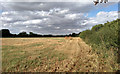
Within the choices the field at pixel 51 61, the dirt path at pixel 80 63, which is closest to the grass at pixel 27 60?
the field at pixel 51 61

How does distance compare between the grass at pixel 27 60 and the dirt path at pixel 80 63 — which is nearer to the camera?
the dirt path at pixel 80 63

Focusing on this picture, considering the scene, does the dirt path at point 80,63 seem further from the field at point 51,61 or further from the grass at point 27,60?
the grass at point 27,60

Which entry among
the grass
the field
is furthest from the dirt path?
the grass

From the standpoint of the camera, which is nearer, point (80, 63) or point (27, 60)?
point (80, 63)

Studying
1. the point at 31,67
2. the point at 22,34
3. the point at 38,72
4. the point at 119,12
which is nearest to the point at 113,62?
the point at 119,12

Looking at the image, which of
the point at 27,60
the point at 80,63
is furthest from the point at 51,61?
the point at 80,63

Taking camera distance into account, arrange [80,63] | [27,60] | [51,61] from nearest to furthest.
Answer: [80,63]
[51,61]
[27,60]

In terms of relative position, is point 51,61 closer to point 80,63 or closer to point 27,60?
point 27,60

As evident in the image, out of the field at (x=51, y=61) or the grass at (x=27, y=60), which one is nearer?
the field at (x=51, y=61)

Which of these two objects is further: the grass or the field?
the grass

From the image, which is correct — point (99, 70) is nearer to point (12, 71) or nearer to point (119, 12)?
point (119, 12)

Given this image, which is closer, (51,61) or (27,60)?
(51,61)

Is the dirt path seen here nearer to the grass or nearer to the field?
the field

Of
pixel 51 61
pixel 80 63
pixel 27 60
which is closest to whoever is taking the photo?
pixel 80 63
